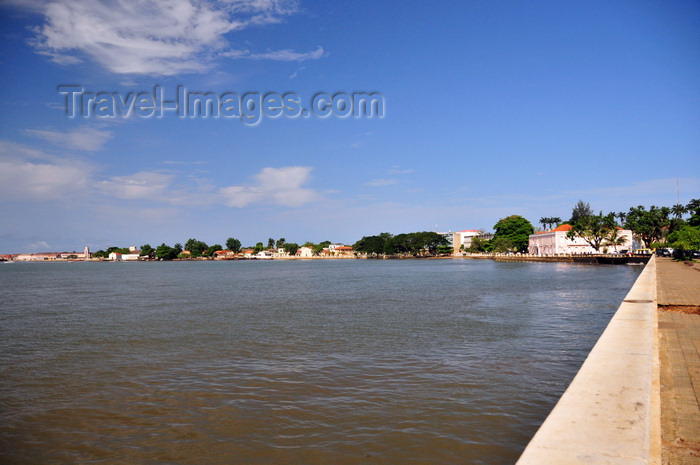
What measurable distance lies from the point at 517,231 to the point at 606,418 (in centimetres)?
Answer: 16040

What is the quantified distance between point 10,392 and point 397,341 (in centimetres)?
942

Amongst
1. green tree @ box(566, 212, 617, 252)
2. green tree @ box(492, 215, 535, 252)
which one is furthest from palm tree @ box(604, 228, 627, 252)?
green tree @ box(492, 215, 535, 252)

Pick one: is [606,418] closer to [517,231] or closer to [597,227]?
[597,227]

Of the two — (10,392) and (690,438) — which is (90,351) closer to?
(10,392)

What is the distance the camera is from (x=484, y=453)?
19.3ft

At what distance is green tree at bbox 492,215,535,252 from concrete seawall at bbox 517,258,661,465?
6161 inches

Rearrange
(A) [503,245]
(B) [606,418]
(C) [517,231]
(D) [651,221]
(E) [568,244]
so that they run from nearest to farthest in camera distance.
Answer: (B) [606,418]
(D) [651,221]
(E) [568,244]
(A) [503,245]
(C) [517,231]

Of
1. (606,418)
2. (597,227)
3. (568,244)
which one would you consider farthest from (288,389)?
(568,244)

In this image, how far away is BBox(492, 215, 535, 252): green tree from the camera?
155 metres

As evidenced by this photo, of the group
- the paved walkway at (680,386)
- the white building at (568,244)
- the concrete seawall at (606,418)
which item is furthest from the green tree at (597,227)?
the concrete seawall at (606,418)

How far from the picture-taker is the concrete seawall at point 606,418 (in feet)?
11.4

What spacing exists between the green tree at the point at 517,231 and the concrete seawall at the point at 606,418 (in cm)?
15649

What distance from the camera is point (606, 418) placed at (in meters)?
4.16

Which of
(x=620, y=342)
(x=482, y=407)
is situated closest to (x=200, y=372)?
(x=482, y=407)
